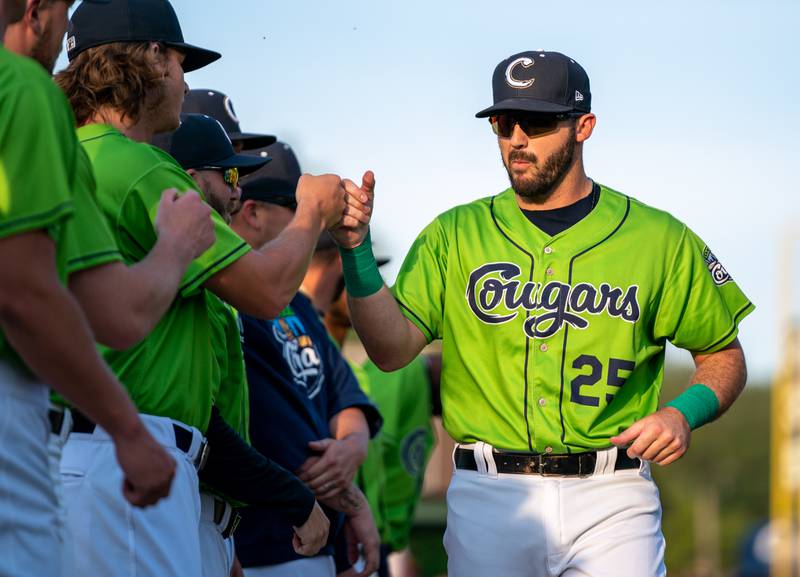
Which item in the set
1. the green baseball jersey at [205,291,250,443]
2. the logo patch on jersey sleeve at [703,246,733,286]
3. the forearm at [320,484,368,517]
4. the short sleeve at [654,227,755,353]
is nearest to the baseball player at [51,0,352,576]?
the green baseball jersey at [205,291,250,443]

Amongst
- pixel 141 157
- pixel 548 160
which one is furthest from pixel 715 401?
pixel 141 157

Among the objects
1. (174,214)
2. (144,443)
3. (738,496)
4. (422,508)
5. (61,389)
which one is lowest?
(738,496)

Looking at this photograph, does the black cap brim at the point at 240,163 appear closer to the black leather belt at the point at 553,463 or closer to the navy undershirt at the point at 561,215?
the navy undershirt at the point at 561,215

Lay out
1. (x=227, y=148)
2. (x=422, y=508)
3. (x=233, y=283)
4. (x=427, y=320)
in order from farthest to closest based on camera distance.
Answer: (x=422, y=508)
(x=427, y=320)
(x=227, y=148)
(x=233, y=283)

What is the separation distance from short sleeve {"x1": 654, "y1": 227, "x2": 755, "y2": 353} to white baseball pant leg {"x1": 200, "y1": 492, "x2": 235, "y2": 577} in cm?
189

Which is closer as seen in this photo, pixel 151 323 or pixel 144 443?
pixel 144 443

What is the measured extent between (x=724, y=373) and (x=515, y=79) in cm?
149

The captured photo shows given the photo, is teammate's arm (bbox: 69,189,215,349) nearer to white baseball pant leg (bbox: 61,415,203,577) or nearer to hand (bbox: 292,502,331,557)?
white baseball pant leg (bbox: 61,415,203,577)

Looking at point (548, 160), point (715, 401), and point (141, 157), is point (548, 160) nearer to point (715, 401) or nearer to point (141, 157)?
point (715, 401)

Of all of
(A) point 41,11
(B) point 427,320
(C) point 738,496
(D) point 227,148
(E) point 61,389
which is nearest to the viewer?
(E) point 61,389

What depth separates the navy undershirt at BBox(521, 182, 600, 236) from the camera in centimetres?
508

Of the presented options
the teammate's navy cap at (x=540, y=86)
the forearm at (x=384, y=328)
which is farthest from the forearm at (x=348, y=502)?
the teammate's navy cap at (x=540, y=86)

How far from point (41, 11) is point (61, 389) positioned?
36.9 inches

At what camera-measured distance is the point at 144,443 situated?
282 centimetres
